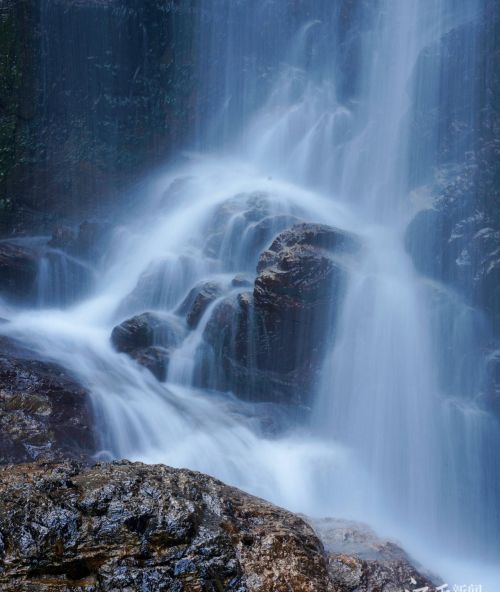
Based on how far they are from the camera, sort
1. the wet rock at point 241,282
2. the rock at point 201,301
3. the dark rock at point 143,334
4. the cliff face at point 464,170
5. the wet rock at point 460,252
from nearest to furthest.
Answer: the dark rock at point 143,334 → the rock at point 201,301 → the wet rock at point 241,282 → the wet rock at point 460,252 → the cliff face at point 464,170

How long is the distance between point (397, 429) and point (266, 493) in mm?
4220

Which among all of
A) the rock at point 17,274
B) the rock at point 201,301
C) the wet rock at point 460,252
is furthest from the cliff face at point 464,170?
the rock at point 17,274

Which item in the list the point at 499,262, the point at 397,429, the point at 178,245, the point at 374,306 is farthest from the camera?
the point at 178,245

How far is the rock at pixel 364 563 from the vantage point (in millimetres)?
3430

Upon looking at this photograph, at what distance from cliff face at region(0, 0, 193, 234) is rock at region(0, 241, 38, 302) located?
2.21m

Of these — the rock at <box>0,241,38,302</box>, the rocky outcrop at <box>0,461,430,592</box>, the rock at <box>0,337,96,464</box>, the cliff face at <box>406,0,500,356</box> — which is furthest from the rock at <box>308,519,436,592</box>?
the rock at <box>0,241,38,302</box>

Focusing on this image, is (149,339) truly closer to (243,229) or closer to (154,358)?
(154,358)

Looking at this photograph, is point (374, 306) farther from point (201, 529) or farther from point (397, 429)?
point (201, 529)

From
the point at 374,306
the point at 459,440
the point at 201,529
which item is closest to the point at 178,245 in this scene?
the point at 374,306

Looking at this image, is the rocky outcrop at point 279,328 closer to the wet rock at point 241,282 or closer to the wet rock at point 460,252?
the wet rock at point 241,282

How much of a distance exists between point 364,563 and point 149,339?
841 cm

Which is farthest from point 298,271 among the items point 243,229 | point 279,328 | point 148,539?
point 148,539

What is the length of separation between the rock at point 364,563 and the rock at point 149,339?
Result: 5941 mm

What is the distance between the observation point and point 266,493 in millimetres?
8156
